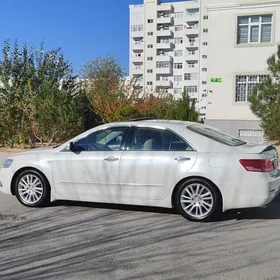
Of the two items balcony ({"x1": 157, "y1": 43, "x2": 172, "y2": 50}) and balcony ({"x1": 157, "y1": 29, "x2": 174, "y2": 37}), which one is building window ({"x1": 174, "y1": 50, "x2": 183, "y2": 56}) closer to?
balcony ({"x1": 157, "y1": 43, "x2": 172, "y2": 50})

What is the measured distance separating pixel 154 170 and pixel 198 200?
788mm

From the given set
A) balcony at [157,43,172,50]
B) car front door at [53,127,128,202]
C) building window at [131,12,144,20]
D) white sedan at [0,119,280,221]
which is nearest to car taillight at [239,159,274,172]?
white sedan at [0,119,280,221]

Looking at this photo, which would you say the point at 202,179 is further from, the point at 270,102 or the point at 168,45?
the point at 168,45

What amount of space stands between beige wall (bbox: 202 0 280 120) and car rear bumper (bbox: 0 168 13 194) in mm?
17014

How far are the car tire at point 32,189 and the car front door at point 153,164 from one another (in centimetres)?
142

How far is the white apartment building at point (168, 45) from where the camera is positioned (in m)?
82.4

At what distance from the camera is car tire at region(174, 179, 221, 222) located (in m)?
5.43

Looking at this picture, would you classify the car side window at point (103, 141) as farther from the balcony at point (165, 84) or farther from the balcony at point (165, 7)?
the balcony at point (165, 7)

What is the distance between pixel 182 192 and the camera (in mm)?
5566

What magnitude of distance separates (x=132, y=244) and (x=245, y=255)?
4.34ft

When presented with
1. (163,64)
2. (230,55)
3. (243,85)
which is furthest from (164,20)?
(243,85)

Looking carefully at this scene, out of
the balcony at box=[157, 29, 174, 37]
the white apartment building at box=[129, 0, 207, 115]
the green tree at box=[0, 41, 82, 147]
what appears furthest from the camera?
the balcony at box=[157, 29, 174, 37]

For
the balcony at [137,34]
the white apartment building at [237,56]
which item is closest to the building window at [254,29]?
the white apartment building at [237,56]

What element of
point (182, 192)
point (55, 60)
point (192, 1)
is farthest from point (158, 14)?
point (182, 192)
